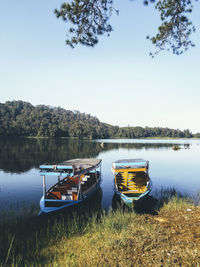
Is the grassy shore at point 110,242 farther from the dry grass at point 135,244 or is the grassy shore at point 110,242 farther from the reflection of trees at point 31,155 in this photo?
the reflection of trees at point 31,155

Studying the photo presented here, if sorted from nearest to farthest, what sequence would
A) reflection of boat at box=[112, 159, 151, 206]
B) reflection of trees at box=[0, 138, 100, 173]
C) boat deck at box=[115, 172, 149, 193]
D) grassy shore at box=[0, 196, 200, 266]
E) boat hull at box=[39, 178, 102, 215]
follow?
grassy shore at box=[0, 196, 200, 266]
boat hull at box=[39, 178, 102, 215]
reflection of boat at box=[112, 159, 151, 206]
boat deck at box=[115, 172, 149, 193]
reflection of trees at box=[0, 138, 100, 173]

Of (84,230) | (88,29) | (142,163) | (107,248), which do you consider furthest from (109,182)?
(88,29)

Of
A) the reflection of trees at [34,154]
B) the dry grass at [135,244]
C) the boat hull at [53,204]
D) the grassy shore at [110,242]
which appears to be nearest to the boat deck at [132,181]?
the grassy shore at [110,242]

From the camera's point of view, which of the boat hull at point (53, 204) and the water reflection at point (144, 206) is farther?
the water reflection at point (144, 206)

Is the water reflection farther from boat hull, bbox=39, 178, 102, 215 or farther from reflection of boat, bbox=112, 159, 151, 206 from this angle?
boat hull, bbox=39, 178, 102, 215

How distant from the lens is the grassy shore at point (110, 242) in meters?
7.79

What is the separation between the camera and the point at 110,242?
906cm

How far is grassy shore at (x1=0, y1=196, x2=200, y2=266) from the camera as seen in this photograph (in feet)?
25.5

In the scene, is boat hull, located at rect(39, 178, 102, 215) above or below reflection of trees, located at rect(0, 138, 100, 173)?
above

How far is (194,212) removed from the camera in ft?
44.0

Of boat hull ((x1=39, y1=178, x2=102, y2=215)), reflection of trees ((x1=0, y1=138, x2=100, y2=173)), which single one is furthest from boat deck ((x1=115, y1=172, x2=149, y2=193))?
reflection of trees ((x1=0, y1=138, x2=100, y2=173))

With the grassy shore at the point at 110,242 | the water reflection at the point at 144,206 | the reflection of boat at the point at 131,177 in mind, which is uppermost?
the reflection of boat at the point at 131,177

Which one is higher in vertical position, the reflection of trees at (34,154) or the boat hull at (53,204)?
the boat hull at (53,204)

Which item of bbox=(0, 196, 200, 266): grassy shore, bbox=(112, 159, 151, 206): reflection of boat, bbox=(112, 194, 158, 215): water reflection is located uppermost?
bbox=(112, 159, 151, 206): reflection of boat
